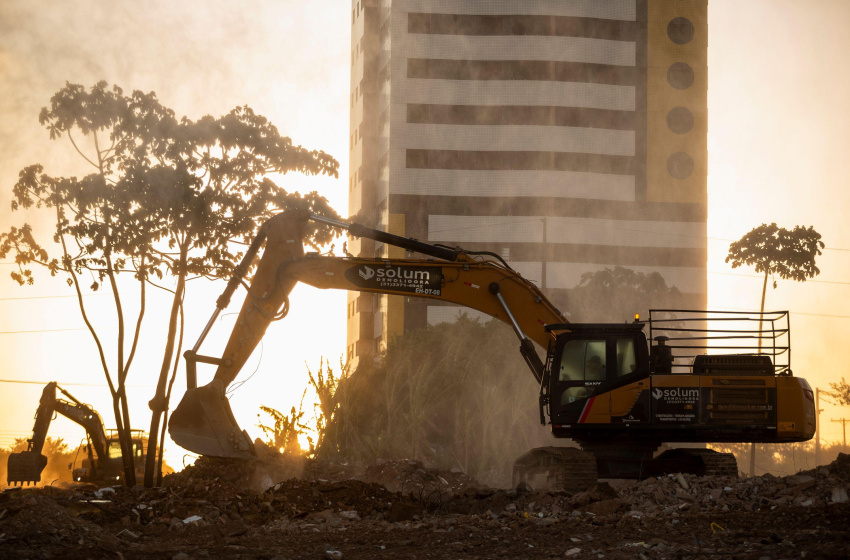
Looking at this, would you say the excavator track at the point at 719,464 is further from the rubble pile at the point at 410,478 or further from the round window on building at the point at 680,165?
the round window on building at the point at 680,165

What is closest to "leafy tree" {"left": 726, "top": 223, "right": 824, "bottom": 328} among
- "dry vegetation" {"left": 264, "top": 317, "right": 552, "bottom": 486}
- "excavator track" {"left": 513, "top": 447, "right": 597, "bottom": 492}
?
"dry vegetation" {"left": 264, "top": 317, "right": 552, "bottom": 486}

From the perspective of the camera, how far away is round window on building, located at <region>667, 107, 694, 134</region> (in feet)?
261

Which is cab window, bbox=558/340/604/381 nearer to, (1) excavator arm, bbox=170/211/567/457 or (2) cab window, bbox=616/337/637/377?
(2) cab window, bbox=616/337/637/377

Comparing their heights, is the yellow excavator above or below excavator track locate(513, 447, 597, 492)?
above

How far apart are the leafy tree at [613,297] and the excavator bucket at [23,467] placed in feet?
114

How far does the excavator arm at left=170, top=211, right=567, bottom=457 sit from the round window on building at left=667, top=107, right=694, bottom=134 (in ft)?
213

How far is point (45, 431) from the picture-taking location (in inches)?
1056

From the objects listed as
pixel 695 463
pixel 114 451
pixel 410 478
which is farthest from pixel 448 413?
pixel 695 463

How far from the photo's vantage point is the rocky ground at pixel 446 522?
37.8 ft

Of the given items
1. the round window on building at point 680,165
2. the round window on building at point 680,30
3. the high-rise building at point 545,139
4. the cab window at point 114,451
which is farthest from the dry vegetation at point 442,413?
the round window on building at point 680,30

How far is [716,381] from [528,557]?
8.05 m

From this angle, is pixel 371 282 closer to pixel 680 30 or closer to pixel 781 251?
pixel 781 251

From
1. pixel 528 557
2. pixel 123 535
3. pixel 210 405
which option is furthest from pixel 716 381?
pixel 123 535

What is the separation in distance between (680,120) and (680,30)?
7859mm
